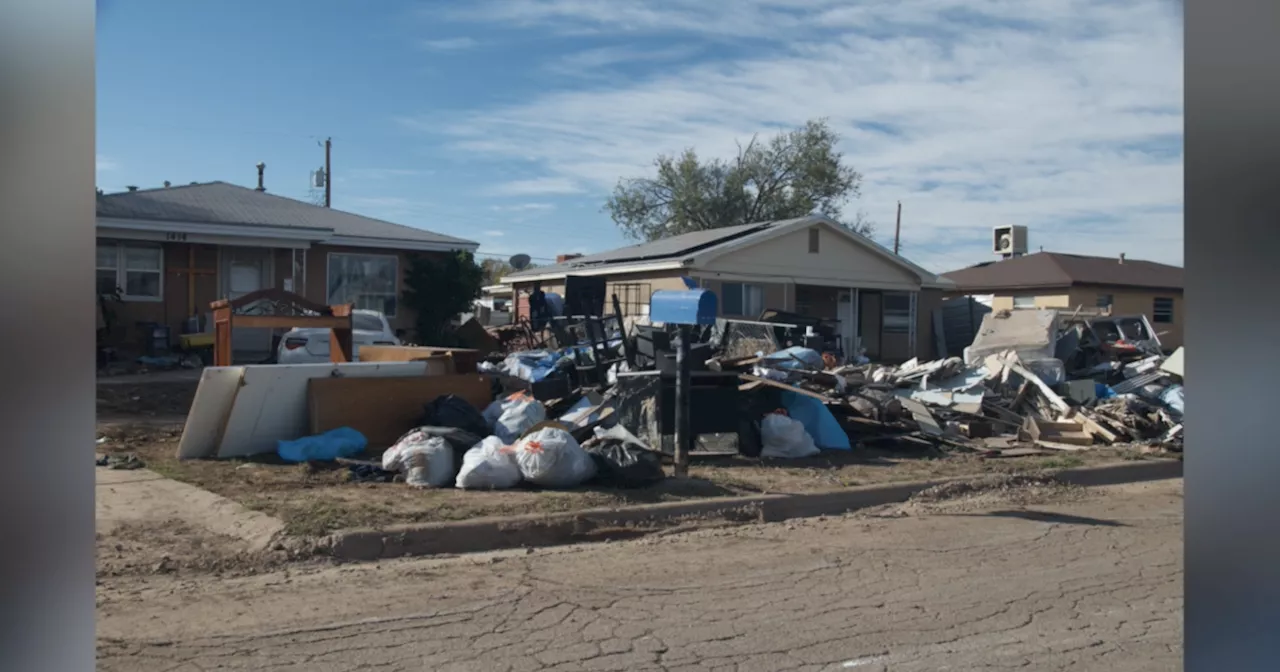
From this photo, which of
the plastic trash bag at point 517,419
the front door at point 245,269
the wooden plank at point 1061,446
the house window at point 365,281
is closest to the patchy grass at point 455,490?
the wooden plank at point 1061,446

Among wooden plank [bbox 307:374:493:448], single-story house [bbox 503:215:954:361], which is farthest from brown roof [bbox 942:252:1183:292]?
wooden plank [bbox 307:374:493:448]

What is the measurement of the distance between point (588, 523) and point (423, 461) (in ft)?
6.54

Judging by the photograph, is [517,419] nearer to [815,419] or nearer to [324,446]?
[324,446]

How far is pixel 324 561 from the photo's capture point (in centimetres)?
696

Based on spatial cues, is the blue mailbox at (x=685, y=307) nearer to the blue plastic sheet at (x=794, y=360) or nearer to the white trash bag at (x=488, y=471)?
the white trash bag at (x=488, y=471)

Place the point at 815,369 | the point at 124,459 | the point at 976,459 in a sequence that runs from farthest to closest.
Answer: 1. the point at 815,369
2. the point at 976,459
3. the point at 124,459

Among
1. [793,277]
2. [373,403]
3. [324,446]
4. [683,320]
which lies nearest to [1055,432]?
[683,320]

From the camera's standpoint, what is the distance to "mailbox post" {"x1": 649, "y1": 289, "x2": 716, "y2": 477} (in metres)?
9.93

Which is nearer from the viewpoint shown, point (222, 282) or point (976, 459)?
point (976, 459)

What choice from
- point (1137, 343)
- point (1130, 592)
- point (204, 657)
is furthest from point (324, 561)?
point (1137, 343)

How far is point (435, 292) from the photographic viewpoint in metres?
25.2

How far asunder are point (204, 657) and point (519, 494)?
161 inches

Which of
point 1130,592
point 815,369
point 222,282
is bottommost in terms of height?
point 1130,592
